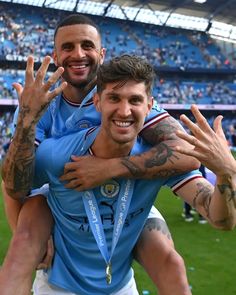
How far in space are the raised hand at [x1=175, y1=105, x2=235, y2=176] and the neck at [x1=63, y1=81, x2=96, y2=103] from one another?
1.09 meters

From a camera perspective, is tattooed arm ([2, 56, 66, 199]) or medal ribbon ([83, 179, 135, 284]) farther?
medal ribbon ([83, 179, 135, 284])

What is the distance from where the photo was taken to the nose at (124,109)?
2.63m

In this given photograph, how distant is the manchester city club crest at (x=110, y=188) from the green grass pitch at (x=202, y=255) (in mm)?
3201

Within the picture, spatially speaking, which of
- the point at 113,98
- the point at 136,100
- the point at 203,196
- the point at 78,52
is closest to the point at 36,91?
the point at 113,98

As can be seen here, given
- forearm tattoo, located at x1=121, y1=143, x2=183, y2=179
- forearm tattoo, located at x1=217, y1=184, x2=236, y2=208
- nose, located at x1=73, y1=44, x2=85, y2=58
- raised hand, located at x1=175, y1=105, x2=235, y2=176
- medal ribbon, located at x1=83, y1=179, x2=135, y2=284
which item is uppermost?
nose, located at x1=73, y1=44, x2=85, y2=58

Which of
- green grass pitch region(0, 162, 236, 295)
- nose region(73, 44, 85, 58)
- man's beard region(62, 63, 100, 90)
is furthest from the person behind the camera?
green grass pitch region(0, 162, 236, 295)

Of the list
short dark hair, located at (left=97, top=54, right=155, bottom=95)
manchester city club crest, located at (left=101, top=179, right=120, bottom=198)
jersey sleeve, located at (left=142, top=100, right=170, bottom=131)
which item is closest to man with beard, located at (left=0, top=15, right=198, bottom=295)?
jersey sleeve, located at (left=142, top=100, right=170, bottom=131)

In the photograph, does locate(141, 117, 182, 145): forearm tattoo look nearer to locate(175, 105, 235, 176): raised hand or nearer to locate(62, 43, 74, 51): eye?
locate(175, 105, 235, 176): raised hand

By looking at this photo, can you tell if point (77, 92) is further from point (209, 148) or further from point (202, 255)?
point (202, 255)

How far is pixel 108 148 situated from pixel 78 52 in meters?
0.79

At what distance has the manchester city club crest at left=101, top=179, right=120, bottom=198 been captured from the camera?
2971 mm

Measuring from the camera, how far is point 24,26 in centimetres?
3869

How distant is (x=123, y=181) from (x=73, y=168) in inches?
13.3

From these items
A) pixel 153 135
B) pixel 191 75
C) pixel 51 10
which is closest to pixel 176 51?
pixel 191 75
